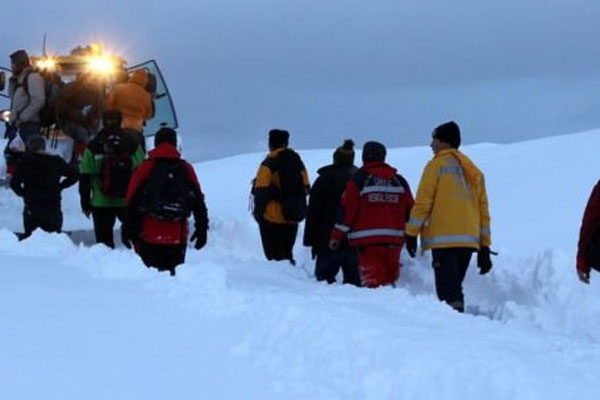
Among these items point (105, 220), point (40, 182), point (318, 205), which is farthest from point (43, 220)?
point (318, 205)

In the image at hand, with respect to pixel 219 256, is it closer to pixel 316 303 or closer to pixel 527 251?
pixel 527 251

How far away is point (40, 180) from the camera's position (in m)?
8.05

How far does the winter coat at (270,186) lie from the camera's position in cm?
823

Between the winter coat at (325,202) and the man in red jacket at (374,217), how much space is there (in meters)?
0.45

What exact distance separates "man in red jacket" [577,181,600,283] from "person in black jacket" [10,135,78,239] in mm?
4285

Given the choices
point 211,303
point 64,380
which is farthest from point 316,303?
point 64,380

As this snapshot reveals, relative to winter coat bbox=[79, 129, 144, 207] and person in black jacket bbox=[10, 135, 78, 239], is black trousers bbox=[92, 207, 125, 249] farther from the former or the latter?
person in black jacket bbox=[10, 135, 78, 239]

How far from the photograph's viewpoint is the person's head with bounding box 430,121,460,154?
666cm

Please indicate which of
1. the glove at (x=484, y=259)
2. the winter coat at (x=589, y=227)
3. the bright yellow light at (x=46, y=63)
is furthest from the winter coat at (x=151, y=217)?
the bright yellow light at (x=46, y=63)

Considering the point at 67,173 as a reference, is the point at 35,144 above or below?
above

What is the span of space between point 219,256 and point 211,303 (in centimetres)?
486

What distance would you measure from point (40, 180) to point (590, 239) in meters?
4.50

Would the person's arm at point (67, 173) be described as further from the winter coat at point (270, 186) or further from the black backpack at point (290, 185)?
the black backpack at point (290, 185)

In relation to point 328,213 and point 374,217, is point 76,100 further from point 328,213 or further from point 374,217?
point 374,217
